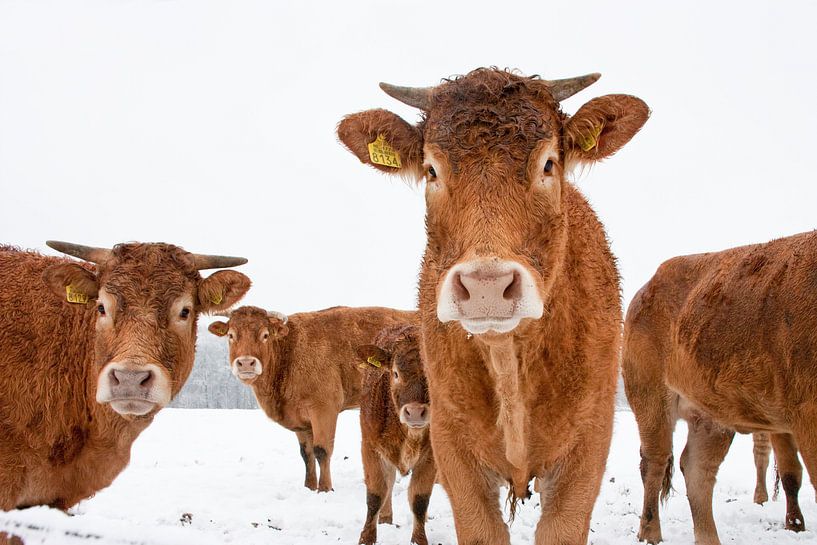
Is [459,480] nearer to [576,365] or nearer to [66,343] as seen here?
[576,365]

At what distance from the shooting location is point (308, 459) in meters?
11.5

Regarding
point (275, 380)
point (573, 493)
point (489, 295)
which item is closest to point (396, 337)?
point (573, 493)

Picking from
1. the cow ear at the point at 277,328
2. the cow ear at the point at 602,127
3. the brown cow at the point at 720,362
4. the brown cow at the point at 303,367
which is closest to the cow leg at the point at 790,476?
the brown cow at the point at 720,362

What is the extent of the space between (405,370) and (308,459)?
580 cm

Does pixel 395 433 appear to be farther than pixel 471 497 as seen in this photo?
Yes

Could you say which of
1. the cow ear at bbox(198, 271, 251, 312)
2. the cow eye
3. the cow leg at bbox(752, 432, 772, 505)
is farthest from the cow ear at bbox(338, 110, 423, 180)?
the cow leg at bbox(752, 432, 772, 505)

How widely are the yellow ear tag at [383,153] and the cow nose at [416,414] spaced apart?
9.20 feet

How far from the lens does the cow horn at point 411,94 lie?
11.9 feet

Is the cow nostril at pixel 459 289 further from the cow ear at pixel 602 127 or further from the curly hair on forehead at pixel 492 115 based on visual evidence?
the cow ear at pixel 602 127

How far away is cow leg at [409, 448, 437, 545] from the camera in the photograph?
6.43m

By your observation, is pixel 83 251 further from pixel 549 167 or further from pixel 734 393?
pixel 734 393

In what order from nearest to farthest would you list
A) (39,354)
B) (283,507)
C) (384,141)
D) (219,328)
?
(384,141) < (39,354) < (283,507) < (219,328)

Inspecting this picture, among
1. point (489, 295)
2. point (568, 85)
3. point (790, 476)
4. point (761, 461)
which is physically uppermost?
point (568, 85)

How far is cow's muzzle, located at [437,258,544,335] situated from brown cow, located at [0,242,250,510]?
2.61m
